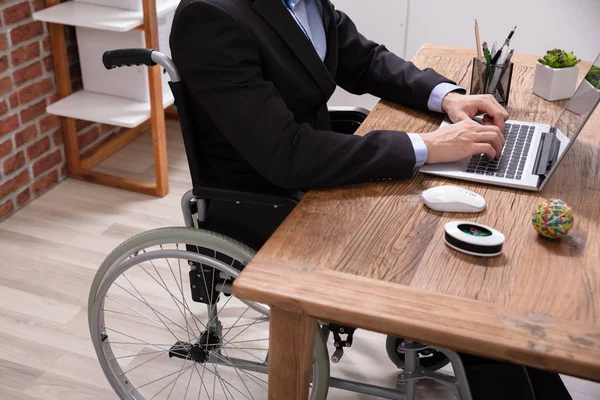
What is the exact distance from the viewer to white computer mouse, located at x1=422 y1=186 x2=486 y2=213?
48.6 inches

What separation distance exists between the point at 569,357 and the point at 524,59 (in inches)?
49.3

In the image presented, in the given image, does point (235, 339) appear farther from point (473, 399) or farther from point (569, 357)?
point (569, 357)

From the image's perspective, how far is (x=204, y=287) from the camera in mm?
1545

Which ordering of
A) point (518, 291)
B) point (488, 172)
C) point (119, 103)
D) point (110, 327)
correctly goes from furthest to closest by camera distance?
1. point (119, 103)
2. point (110, 327)
3. point (488, 172)
4. point (518, 291)

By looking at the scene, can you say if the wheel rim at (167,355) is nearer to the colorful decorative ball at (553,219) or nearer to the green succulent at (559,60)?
the colorful decorative ball at (553,219)

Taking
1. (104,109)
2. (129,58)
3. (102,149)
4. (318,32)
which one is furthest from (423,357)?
(102,149)

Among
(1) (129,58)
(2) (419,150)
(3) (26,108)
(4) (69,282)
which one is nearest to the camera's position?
(2) (419,150)

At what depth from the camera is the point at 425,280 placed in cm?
106

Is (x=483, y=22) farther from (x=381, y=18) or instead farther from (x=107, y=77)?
(x=107, y=77)

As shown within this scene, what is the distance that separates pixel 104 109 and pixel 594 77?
1838 millimetres

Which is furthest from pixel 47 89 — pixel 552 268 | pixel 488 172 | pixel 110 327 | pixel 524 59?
pixel 552 268

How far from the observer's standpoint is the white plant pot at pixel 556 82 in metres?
1.71

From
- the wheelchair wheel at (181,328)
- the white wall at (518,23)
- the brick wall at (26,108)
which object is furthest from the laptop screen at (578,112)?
the brick wall at (26,108)

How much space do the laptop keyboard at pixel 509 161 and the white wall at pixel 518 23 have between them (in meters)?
1.48
